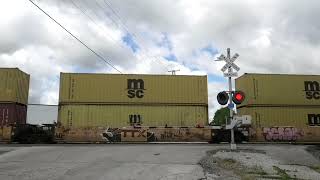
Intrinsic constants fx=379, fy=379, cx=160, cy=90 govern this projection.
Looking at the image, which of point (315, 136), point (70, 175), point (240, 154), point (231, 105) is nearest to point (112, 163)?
point (70, 175)

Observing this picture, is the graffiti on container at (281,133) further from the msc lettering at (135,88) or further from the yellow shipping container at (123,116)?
the msc lettering at (135,88)

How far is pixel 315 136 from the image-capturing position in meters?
26.6

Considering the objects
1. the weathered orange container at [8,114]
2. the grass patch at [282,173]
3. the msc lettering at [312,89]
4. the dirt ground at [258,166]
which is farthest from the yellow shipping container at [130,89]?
the grass patch at [282,173]

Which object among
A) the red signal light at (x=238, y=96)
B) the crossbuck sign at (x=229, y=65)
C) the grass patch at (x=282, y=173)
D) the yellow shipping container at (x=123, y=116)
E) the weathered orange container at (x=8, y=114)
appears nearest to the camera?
the grass patch at (x=282, y=173)

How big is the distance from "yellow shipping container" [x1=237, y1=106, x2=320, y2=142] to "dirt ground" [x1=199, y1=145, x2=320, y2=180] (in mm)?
10637

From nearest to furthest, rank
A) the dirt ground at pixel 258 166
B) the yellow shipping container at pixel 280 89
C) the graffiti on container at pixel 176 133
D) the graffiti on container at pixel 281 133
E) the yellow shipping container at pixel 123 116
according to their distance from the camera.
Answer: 1. the dirt ground at pixel 258 166
2. the yellow shipping container at pixel 123 116
3. the graffiti on container at pixel 176 133
4. the graffiti on container at pixel 281 133
5. the yellow shipping container at pixel 280 89

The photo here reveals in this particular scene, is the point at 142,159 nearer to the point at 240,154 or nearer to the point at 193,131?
the point at 240,154

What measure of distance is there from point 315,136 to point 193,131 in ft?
28.7

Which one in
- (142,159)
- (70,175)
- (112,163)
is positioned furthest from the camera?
(142,159)

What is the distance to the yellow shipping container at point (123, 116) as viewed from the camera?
83.4 feet

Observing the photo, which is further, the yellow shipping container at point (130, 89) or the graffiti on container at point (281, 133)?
the graffiti on container at point (281, 133)

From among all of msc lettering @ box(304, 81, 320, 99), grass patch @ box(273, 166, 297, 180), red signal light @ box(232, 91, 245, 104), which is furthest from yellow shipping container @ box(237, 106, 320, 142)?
grass patch @ box(273, 166, 297, 180)

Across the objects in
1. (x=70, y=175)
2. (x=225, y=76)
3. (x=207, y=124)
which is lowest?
(x=70, y=175)

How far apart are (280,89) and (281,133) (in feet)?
10.4
